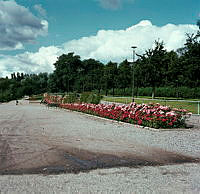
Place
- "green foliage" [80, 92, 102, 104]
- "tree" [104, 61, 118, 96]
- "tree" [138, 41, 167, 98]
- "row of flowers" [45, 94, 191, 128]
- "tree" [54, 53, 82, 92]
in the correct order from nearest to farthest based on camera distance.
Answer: "row of flowers" [45, 94, 191, 128] → "green foliage" [80, 92, 102, 104] → "tree" [138, 41, 167, 98] → "tree" [104, 61, 118, 96] → "tree" [54, 53, 82, 92]

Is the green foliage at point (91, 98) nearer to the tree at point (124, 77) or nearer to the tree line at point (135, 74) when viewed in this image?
the tree line at point (135, 74)

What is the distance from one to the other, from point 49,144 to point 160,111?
551 cm

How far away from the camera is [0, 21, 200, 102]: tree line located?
24109 mm

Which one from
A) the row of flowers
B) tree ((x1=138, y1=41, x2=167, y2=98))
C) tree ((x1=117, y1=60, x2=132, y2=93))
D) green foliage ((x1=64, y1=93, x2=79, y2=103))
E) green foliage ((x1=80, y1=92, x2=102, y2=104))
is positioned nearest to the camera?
the row of flowers

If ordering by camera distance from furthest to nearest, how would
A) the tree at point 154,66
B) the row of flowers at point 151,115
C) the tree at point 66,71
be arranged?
the tree at point 66,71, the tree at point 154,66, the row of flowers at point 151,115

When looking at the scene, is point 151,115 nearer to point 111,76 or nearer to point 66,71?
point 111,76

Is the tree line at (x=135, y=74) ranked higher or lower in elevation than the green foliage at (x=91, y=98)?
higher

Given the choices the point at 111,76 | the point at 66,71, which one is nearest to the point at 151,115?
the point at 111,76

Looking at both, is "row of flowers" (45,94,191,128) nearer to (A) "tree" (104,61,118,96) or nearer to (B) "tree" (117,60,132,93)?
(B) "tree" (117,60,132,93)

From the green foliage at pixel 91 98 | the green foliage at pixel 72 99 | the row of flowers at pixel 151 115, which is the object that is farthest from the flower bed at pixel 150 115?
the green foliage at pixel 72 99

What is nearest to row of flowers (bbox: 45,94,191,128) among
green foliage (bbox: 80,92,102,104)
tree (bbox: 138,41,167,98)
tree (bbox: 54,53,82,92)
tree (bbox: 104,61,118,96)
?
green foliage (bbox: 80,92,102,104)

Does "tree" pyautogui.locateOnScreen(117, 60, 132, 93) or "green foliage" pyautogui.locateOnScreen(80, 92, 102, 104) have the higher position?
"tree" pyautogui.locateOnScreen(117, 60, 132, 93)

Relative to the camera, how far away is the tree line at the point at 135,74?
24109mm

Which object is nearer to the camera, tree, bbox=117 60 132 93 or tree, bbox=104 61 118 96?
tree, bbox=117 60 132 93
